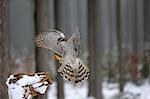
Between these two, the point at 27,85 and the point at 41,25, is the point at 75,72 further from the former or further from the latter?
the point at 41,25

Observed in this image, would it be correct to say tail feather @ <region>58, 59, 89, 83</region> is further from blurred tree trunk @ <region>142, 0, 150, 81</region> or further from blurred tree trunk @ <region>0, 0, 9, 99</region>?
blurred tree trunk @ <region>142, 0, 150, 81</region>

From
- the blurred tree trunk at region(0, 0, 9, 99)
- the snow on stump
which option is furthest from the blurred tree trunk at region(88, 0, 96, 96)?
the snow on stump

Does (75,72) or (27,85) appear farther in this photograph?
(27,85)

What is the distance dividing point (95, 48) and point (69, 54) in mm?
7649

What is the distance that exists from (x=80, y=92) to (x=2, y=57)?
9907 millimetres

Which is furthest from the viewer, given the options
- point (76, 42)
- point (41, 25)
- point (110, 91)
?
point (110, 91)

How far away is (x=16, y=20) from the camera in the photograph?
52.8m

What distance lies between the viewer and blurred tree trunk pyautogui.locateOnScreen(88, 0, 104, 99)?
1402 cm

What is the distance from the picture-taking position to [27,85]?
21.9 ft

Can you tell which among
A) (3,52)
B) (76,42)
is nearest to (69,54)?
(76,42)

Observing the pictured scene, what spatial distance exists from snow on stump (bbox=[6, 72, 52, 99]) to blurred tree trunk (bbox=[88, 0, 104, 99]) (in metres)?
7.43

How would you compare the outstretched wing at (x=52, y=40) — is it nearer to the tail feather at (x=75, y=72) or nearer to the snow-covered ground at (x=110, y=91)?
the tail feather at (x=75, y=72)

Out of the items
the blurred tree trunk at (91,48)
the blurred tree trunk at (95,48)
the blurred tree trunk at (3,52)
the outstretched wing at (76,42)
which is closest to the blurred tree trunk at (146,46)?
the blurred tree trunk at (91,48)

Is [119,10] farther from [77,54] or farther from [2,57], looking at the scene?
[77,54]
